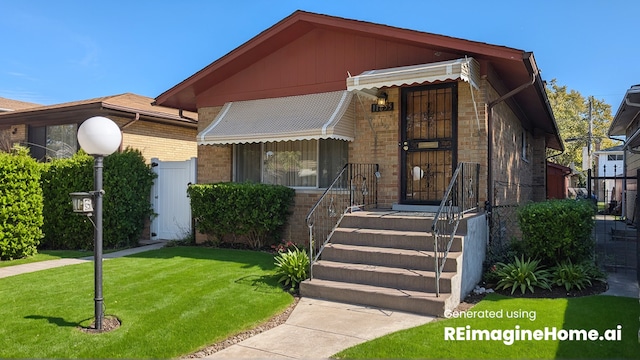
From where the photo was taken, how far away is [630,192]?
17.2 m

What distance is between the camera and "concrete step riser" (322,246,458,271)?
22.1ft

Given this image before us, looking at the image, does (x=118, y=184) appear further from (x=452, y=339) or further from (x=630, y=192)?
(x=630, y=192)

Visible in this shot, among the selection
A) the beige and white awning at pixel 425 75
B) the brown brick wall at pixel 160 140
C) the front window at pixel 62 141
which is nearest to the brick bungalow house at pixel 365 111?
the beige and white awning at pixel 425 75

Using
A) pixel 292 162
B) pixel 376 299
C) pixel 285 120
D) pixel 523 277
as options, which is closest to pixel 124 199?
pixel 292 162

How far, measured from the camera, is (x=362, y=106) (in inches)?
384

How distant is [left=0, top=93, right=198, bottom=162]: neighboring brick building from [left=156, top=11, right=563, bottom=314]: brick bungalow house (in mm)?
2719

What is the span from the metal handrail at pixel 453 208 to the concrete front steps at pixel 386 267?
0.15 m

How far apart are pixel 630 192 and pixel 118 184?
60.9 feet

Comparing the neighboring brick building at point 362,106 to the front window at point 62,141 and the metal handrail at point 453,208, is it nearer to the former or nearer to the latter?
the metal handrail at point 453,208

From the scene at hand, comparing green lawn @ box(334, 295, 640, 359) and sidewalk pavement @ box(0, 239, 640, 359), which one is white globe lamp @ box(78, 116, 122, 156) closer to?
sidewalk pavement @ box(0, 239, 640, 359)

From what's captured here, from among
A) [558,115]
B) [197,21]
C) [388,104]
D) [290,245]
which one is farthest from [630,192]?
[558,115]

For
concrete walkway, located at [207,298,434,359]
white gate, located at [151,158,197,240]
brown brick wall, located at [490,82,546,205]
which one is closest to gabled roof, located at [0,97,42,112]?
white gate, located at [151,158,197,240]

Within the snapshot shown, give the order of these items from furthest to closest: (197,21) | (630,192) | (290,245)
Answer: (630,192) → (197,21) → (290,245)

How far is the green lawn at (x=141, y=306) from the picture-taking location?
4996 mm
